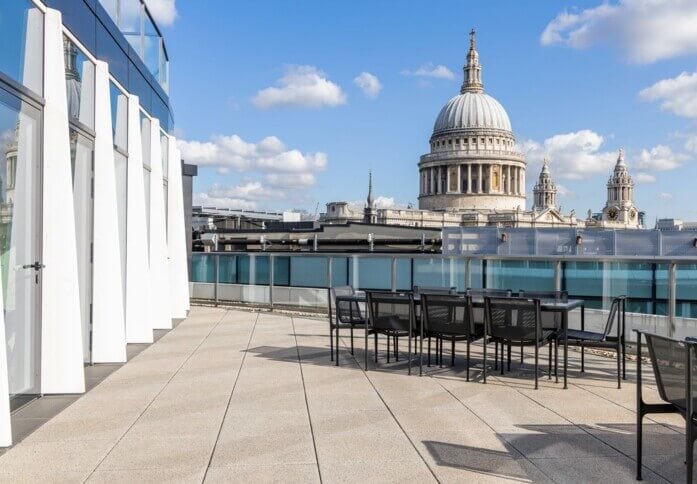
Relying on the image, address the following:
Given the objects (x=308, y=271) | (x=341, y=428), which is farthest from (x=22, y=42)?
(x=308, y=271)

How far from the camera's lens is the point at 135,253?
1094 centimetres

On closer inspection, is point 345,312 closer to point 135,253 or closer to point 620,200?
point 135,253

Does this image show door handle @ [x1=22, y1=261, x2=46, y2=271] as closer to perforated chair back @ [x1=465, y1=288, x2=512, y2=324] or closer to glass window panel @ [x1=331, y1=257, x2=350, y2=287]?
perforated chair back @ [x1=465, y1=288, x2=512, y2=324]

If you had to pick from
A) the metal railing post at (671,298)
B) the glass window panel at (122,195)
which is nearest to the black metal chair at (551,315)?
the metal railing post at (671,298)

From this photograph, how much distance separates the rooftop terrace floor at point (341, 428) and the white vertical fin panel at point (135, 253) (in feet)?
5.94

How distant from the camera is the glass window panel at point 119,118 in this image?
10.8 m

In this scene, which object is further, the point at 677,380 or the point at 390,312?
the point at 390,312

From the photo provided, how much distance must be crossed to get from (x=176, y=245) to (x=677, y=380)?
12.7 metres

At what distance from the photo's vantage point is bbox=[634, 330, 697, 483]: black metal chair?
14.3 ft

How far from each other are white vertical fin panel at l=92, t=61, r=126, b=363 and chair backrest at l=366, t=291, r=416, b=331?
349 cm

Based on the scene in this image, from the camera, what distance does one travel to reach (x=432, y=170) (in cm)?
A: 14012

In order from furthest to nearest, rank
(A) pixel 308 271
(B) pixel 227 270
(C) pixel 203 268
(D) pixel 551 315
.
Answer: (C) pixel 203 268 → (B) pixel 227 270 → (A) pixel 308 271 → (D) pixel 551 315

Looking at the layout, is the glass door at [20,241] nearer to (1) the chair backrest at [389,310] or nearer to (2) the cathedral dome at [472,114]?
(1) the chair backrest at [389,310]

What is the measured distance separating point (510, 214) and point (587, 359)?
400 ft
